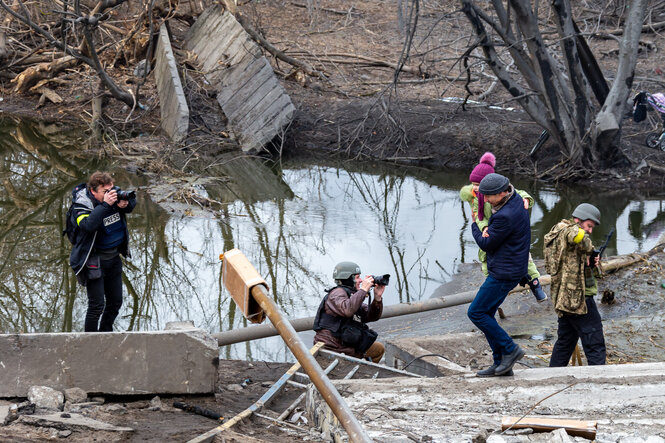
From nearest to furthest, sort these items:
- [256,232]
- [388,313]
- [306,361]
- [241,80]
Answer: [306,361] → [388,313] → [256,232] → [241,80]

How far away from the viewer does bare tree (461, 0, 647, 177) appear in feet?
45.0

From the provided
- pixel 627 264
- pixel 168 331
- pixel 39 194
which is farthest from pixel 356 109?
pixel 168 331

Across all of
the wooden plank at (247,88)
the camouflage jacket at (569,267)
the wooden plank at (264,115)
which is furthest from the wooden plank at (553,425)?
the wooden plank at (247,88)

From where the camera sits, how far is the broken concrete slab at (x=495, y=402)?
459 centimetres

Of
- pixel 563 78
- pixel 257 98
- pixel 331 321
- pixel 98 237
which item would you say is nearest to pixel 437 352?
pixel 331 321

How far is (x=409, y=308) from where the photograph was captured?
8.56 m

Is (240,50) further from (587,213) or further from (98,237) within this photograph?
(587,213)

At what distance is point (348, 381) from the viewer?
549 cm

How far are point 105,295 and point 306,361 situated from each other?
449 centimetres

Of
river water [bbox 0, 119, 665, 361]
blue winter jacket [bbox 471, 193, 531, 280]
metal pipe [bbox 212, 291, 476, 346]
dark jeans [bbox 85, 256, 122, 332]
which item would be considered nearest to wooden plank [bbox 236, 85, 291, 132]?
river water [bbox 0, 119, 665, 361]

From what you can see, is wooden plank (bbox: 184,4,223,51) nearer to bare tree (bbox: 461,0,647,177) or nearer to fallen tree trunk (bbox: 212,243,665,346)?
bare tree (bbox: 461,0,647,177)

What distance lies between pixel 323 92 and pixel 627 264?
1066 centimetres

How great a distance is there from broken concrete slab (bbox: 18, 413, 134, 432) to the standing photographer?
1.83 m

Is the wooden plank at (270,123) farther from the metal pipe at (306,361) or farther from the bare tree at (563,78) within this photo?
the metal pipe at (306,361)
